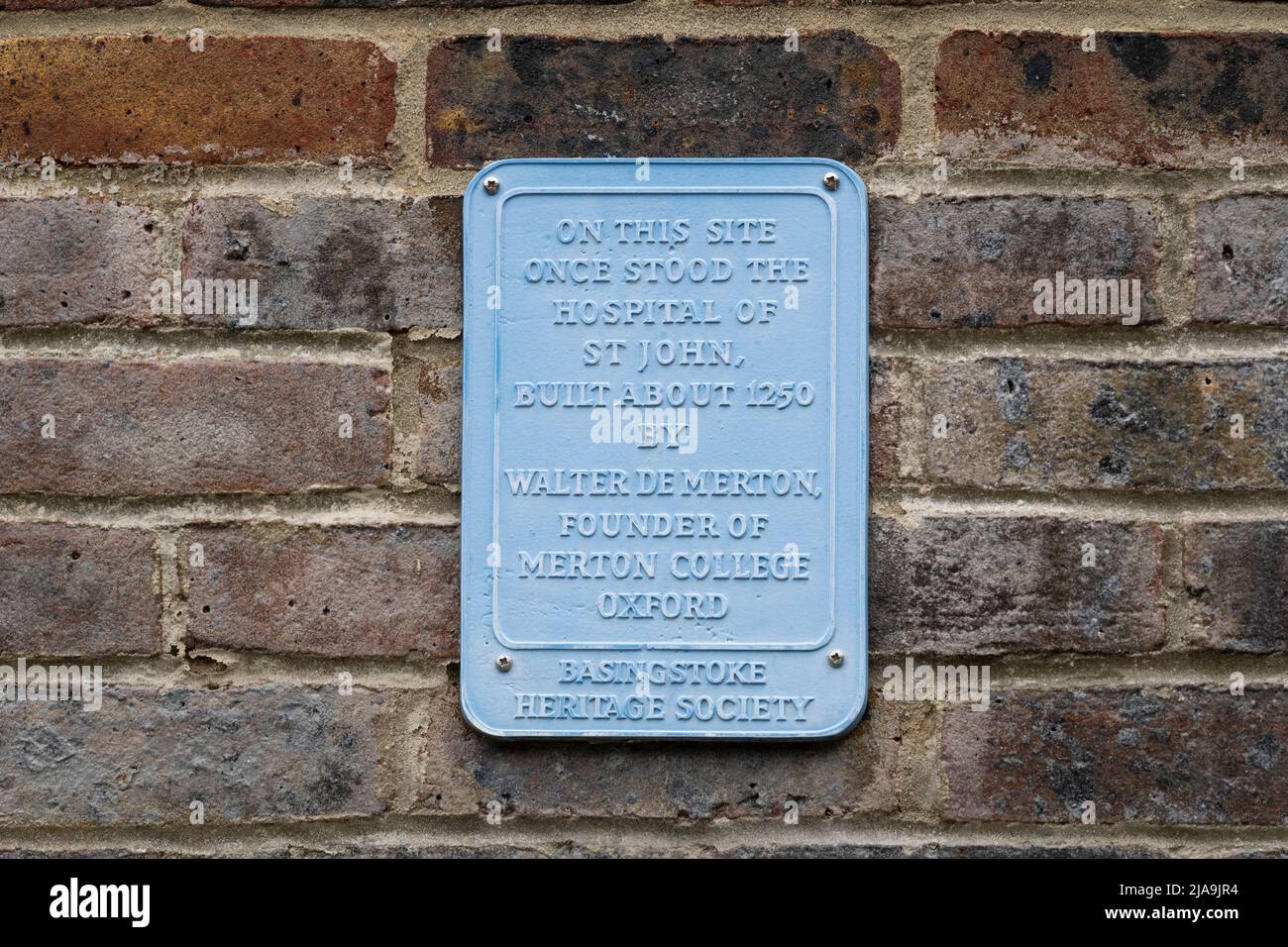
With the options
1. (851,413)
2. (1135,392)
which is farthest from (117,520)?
(1135,392)

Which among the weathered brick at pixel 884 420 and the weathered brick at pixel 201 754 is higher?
the weathered brick at pixel 884 420

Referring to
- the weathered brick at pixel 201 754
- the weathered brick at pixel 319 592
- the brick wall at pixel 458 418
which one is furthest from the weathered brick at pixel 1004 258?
the weathered brick at pixel 201 754

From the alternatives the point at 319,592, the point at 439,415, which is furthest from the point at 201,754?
the point at 439,415

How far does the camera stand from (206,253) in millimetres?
843

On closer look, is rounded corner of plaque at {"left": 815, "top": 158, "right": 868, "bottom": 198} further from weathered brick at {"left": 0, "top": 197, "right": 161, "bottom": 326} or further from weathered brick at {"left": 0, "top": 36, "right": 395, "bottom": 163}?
weathered brick at {"left": 0, "top": 197, "right": 161, "bottom": 326}

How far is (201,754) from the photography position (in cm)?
84

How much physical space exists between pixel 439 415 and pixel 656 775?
12.6 inches

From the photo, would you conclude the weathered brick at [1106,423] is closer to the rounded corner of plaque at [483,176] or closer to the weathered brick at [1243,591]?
the weathered brick at [1243,591]

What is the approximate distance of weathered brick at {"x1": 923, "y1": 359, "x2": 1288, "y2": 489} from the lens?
82 centimetres

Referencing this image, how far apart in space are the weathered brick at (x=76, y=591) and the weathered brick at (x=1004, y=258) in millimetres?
593

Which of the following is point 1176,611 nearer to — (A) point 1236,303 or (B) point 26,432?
(A) point 1236,303

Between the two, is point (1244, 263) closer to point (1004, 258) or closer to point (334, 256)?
point (1004, 258)

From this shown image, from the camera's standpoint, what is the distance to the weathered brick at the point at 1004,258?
0.83 meters

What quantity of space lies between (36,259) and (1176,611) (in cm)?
90
